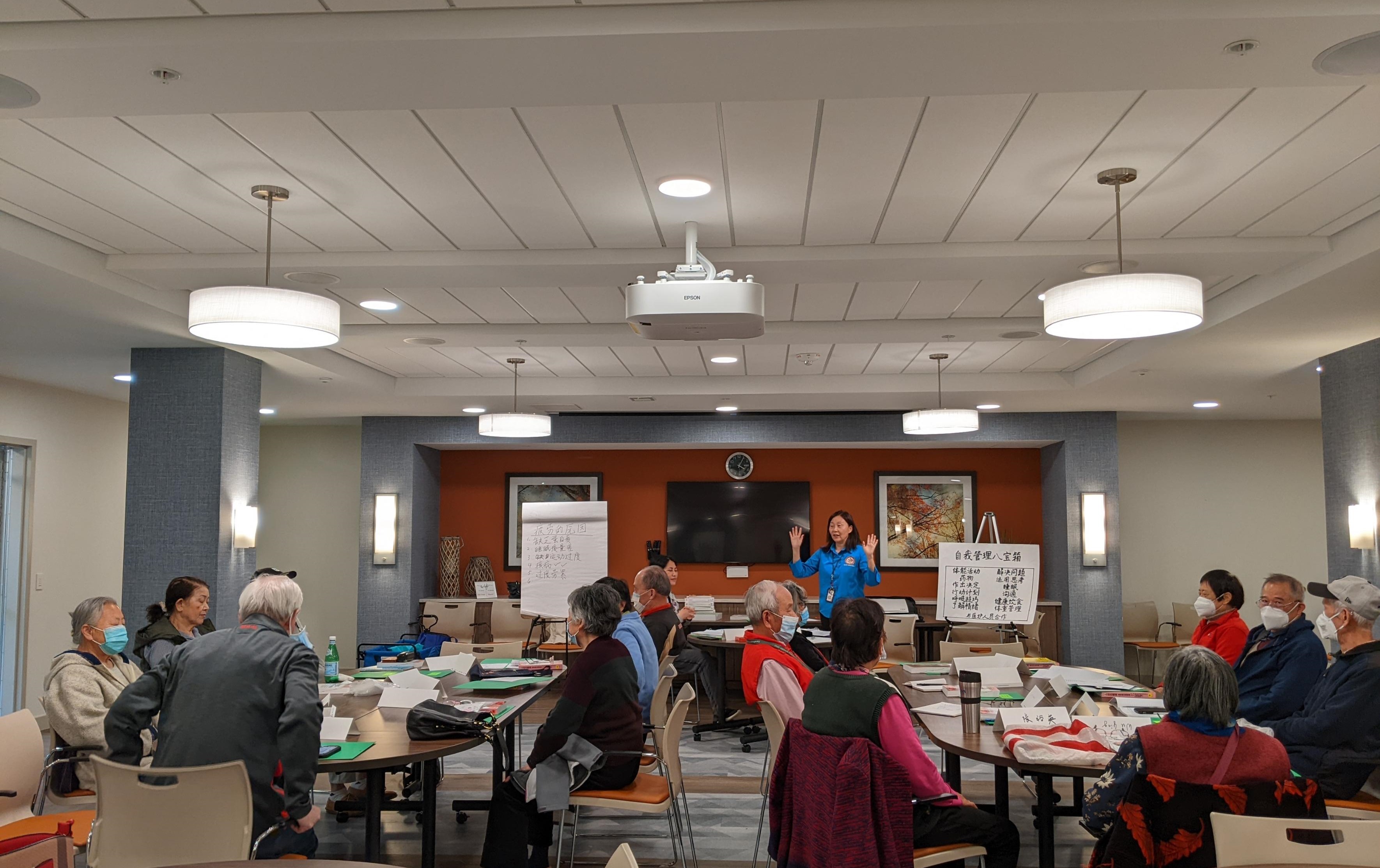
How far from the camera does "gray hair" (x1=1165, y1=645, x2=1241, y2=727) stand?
279cm

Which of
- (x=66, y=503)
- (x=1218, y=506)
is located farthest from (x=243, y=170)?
(x=1218, y=506)

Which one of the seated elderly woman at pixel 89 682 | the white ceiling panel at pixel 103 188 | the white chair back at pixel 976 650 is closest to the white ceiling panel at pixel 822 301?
the white chair back at pixel 976 650

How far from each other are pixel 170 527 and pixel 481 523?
5.32m

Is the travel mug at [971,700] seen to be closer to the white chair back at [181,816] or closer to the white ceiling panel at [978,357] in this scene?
the white chair back at [181,816]

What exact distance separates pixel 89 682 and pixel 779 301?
4034 millimetres

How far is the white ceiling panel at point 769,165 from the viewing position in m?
3.35

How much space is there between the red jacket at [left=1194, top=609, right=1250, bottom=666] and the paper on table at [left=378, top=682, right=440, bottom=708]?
4032 mm

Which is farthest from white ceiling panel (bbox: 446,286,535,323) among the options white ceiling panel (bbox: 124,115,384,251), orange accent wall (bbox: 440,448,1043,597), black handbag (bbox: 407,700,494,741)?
orange accent wall (bbox: 440,448,1043,597)

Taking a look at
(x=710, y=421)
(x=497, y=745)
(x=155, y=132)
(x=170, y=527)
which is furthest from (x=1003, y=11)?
(x=710, y=421)

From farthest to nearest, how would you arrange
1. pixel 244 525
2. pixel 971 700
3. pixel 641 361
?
pixel 641 361 → pixel 244 525 → pixel 971 700

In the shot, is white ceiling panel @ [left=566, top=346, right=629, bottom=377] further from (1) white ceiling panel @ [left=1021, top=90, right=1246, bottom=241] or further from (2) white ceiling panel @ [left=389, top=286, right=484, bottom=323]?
(1) white ceiling panel @ [left=1021, top=90, right=1246, bottom=241]

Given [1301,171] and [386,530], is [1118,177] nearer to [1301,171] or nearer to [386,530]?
[1301,171]

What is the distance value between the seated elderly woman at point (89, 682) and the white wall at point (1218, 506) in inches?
398

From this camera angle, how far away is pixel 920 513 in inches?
445
